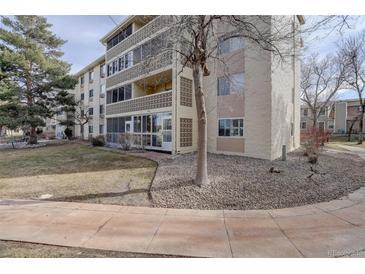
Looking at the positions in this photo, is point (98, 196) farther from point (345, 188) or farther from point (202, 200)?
point (345, 188)

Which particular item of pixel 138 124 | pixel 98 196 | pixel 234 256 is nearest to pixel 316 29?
pixel 234 256

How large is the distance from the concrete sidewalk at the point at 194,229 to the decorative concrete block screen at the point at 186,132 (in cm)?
937

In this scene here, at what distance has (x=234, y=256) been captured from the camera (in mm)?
3637

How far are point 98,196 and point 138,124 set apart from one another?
1181cm

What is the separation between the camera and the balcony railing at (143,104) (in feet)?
49.9

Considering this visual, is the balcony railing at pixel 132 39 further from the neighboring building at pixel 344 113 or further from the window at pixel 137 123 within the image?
Result: the neighboring building at pixel 344 113

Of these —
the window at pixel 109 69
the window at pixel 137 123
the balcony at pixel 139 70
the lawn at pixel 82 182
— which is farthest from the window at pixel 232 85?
the window at pixel 109 69

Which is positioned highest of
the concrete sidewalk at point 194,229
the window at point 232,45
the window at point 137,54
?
the window at point 137,54

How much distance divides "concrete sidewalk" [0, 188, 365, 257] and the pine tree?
1878 centimetres

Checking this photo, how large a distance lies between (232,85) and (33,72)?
65.8 feet

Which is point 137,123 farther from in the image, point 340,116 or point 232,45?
point 340,116

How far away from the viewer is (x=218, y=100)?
49.1ft

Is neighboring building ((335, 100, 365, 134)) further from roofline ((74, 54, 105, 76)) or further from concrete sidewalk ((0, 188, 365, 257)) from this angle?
concrete sidewalk ((0, 188, 365, 257))

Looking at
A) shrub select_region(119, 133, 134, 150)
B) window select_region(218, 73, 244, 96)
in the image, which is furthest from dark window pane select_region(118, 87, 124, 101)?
window select_region(218, 73, 244, 96)
